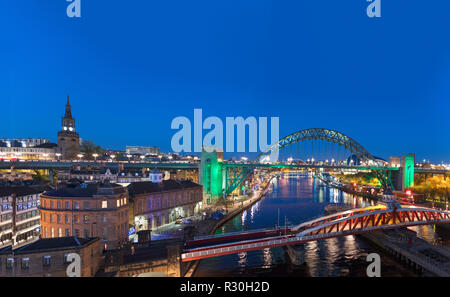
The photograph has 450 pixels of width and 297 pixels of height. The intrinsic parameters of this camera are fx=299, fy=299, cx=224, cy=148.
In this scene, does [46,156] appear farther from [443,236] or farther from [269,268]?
[443,236]

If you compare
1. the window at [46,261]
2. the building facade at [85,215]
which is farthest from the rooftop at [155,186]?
the window at [46,261]

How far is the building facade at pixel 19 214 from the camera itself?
21.4 m

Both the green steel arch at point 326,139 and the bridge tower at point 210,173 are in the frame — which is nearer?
the bridge tower at point 210,173

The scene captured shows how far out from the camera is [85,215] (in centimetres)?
1895

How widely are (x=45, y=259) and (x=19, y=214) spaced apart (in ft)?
39.3

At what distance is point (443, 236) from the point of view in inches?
1033

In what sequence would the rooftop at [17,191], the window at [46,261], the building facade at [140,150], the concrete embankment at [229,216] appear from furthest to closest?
1. the building facade at [140,150]
2. the rooftop at [17,191]
3. the concrete embankment at [229,216]
4. the window at [46,261]

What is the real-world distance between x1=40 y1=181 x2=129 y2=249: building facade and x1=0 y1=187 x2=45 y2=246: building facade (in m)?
3.18

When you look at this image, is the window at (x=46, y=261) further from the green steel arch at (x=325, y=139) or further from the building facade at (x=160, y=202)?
the green steel arch at (x=325, y=139)

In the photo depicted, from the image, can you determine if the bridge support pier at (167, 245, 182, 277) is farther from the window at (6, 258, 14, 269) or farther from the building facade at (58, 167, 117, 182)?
the building facade at (58, 167, 117, 182)

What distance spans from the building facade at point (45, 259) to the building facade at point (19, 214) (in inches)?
366

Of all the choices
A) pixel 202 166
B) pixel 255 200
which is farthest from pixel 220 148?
pixel 255 200

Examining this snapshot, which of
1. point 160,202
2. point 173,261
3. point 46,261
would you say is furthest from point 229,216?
point 46,261
